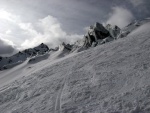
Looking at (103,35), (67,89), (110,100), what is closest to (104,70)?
(67,89)

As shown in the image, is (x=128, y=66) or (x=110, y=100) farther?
(x=128, y=66)

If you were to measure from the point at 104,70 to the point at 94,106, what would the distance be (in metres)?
6.42

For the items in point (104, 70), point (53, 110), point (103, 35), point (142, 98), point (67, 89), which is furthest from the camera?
point (103, 35)

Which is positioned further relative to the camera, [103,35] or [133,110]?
[103,35]

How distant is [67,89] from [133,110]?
20.7 feet

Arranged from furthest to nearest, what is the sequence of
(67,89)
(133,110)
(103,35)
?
(103,35)
(67,89)
(133,110)

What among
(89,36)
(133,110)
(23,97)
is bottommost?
(133,110)

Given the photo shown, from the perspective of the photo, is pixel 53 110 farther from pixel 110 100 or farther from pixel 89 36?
pixel 89 36

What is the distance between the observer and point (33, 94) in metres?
16.5

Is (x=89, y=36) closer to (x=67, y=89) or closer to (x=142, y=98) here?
(x=67, y=89)

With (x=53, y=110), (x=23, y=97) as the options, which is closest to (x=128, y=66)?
(x=53, y=110)

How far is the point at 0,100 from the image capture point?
17.9 m

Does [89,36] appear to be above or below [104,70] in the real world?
above

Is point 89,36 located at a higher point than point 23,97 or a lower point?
higher
